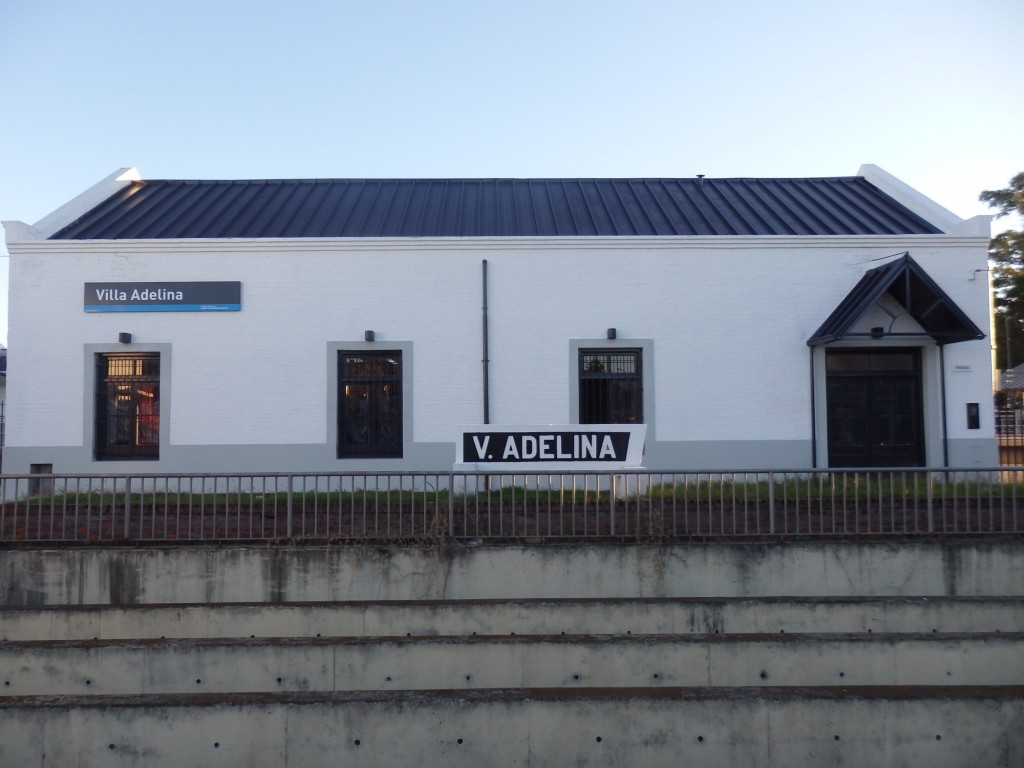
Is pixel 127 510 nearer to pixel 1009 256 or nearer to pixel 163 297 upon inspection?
pixel 163 297

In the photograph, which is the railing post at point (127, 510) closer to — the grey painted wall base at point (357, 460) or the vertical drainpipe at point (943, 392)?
the grey painted wall base at point (357, 460)

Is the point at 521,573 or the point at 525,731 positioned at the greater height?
the point at 521,573

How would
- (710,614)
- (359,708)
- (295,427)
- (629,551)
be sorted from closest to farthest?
(359,708), (710,614), (629,551), (295,427)

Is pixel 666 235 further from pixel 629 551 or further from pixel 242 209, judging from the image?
pixel 242 209

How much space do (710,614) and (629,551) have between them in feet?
3.87

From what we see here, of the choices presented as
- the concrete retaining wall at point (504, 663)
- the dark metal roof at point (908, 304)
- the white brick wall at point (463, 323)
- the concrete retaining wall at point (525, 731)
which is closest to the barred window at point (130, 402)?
the white brick wall at point (463, 323)

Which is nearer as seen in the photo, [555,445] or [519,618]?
[519,618]

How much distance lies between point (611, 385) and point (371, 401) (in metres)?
5.00

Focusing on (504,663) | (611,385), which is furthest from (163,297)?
(504,663)

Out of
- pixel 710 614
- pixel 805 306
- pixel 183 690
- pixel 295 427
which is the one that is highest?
pixel 805 306

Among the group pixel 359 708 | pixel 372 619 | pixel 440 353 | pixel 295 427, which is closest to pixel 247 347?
pixel 295 427

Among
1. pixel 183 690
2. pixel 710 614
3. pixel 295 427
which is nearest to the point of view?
pixel 183 690

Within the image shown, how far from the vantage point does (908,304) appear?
1480 cm

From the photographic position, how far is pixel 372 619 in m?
8.52
